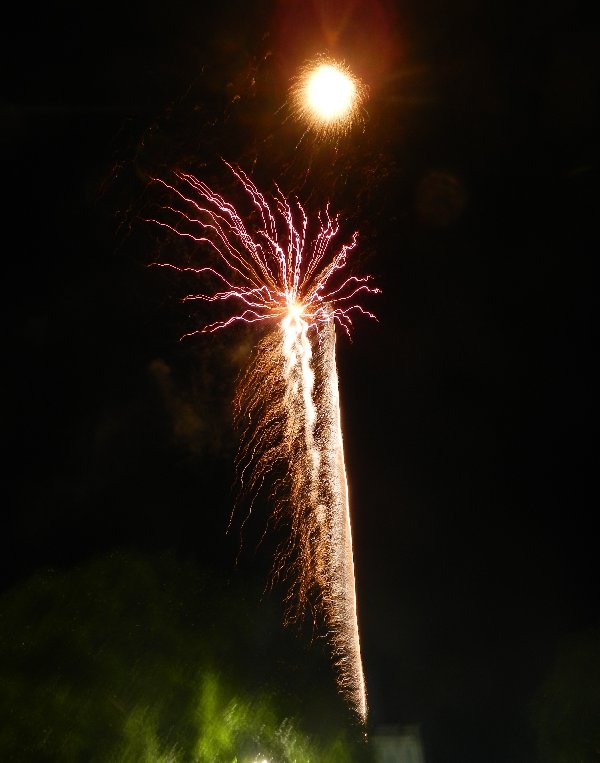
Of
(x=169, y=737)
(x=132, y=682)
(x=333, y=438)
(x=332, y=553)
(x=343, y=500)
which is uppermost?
(x=333, y=438)

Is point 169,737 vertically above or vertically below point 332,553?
below

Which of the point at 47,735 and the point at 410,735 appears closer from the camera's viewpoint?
the point at 47,735

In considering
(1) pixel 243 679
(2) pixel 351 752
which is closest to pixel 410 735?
(2) pixel 351 752

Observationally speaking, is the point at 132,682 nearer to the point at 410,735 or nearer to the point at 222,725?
the point at 222,725

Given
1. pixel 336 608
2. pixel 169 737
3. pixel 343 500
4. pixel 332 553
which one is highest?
pixel 343 500

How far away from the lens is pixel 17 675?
11297 millimetres

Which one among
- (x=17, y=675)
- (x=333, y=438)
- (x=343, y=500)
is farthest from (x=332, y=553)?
(x=17, y=675)

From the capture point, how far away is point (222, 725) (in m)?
13.0

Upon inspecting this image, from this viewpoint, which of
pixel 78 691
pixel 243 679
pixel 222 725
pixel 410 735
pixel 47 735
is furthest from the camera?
pixel 410 735

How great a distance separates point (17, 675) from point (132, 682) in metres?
1.88

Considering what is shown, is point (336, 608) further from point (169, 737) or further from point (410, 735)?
point (410, 735)

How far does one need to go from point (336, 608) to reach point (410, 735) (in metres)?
5.33

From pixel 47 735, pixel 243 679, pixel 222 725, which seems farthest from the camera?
pixel 243 679

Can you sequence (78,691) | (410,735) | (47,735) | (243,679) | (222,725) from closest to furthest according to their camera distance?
(47,735), (78,691), (222,725), (243,679), (410,735)
